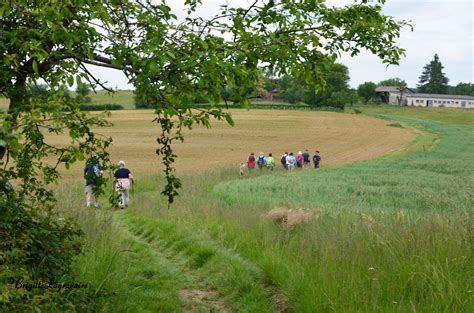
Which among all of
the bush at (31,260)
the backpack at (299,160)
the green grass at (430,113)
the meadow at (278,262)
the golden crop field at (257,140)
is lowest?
the golden crop field at (257,140)

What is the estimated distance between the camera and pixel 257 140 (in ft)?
196

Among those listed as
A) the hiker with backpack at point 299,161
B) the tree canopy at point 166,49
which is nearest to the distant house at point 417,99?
the hiker with backpack at point 299,161

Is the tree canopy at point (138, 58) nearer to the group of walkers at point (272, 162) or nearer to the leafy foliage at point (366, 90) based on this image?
the group of walkers at point (272, 162)

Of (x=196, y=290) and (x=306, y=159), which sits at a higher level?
(x=196, y=290)

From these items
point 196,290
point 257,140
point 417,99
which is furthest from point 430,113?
point 196,290

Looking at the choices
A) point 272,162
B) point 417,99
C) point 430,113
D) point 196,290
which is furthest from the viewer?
point 417,99

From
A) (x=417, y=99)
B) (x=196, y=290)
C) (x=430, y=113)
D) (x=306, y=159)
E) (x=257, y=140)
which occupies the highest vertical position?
(x=417, y=99)

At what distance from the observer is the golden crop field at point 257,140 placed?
42391mm

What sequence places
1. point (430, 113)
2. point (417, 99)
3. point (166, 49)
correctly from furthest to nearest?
point (417, 99), point (430, 113), point (166, 49)

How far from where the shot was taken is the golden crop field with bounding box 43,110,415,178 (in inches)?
1669

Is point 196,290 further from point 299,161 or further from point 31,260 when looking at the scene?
point 299,161

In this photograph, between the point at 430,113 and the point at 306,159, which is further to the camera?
the point at 430,113

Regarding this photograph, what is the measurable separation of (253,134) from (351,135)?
40.1 ft

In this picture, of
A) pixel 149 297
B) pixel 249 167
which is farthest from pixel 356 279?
pixel 249 167
